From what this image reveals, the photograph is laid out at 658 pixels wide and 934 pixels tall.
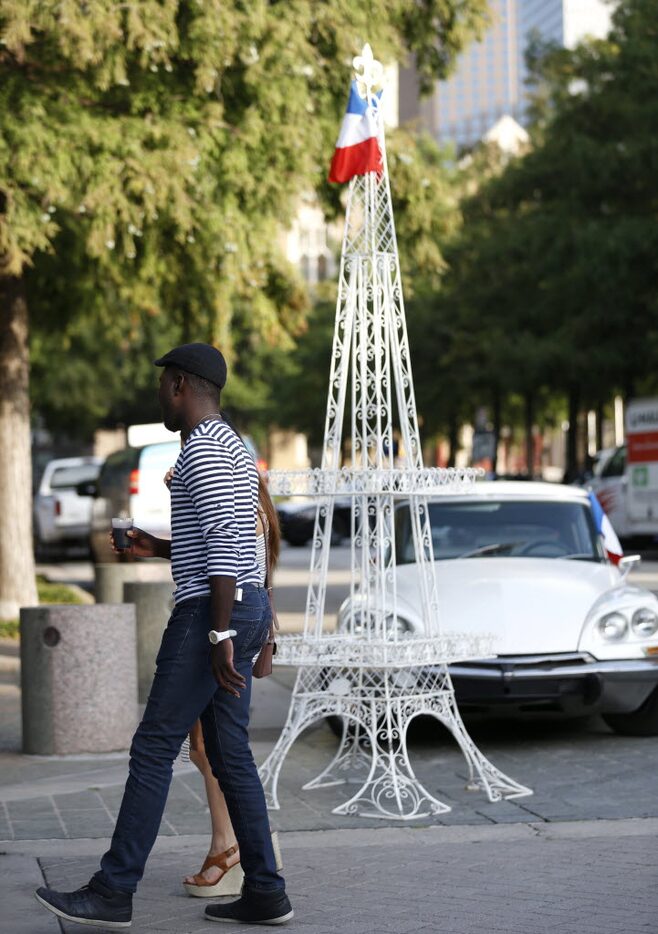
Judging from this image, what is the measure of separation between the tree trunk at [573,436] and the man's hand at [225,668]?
104 ft

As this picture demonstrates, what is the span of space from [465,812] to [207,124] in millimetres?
8110

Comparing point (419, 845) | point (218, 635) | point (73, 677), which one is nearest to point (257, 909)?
point (218, 635)

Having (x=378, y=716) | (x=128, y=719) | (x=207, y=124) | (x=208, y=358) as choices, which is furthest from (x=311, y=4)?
(x=208, y=358)

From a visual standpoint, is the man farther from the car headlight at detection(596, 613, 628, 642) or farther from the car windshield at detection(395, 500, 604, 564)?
the car windshield at detection(395, 500, 604, 564)

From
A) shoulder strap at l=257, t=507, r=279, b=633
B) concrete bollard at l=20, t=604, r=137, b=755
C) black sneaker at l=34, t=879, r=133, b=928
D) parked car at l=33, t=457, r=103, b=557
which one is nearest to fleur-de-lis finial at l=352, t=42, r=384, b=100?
shoulder strap at l=257, t=507, r=279, b=633

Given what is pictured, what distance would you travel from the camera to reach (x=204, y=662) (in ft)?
16.0

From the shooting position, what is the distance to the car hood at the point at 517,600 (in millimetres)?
8305

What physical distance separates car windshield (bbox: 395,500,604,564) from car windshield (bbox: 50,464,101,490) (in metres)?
21.1

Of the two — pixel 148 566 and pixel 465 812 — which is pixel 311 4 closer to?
pixel 148 566

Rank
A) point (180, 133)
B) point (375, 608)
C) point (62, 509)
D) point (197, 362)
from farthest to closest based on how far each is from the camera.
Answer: point (62, 509)
point (180, 133)
point (375, 608)
point (197, 362)

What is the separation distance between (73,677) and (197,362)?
12.6 ft

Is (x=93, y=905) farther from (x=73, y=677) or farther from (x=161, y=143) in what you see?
(x=161, y=143)

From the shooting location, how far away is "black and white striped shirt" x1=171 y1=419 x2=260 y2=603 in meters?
4.77

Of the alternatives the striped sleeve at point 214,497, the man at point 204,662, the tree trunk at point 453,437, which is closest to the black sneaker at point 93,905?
the man at point 204,662
